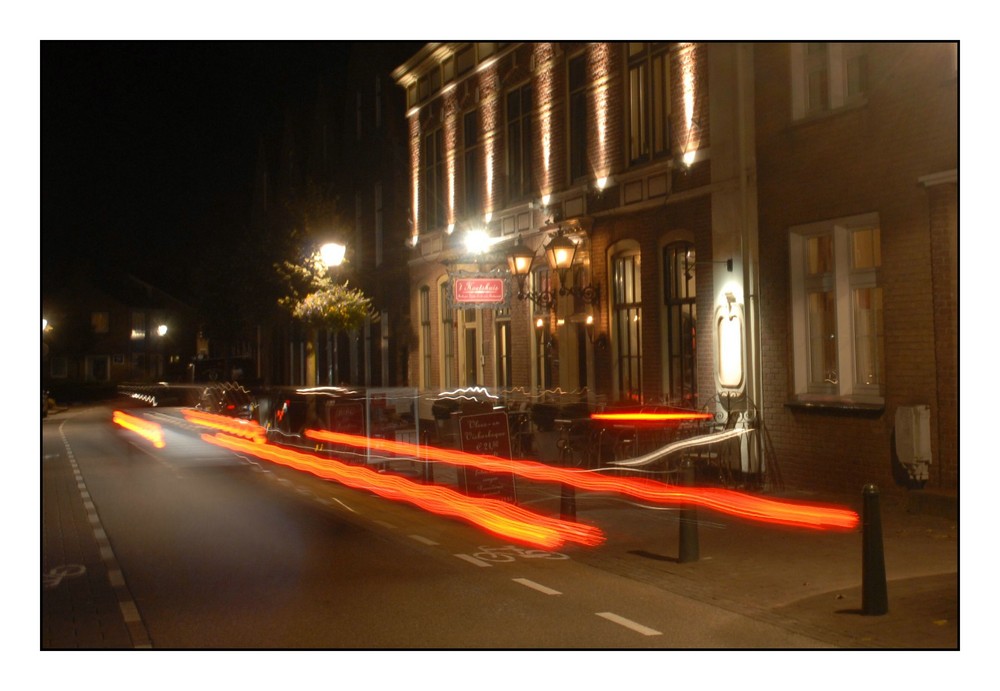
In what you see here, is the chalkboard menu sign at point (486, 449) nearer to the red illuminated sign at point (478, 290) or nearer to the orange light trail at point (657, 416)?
the orange light trail at point (657, 416)

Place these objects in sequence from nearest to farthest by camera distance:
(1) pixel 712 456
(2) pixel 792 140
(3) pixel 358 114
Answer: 1. (2) pixel 792 140
2. (1) pixel 712 456
3. (3) pixel 358 114

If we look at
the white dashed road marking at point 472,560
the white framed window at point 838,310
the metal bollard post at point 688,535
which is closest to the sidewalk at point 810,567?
the metal bollard post at point 688,535

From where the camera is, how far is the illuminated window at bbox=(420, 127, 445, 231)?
25766 millimetres

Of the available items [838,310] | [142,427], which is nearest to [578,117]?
[838,310]

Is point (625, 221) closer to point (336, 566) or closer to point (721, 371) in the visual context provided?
point (721, 371)

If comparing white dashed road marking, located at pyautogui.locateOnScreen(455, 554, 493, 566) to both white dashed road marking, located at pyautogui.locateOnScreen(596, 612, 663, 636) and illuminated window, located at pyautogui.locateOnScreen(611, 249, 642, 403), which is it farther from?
illuminated window, located at pyautogui.locateOnScreen(611, 249, 642, 403)

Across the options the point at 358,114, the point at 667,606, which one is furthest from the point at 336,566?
the point at 358,114

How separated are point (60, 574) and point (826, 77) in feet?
34.5

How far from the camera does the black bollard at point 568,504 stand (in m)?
11.4

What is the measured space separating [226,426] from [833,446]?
1656 cm

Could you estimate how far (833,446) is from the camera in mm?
13234

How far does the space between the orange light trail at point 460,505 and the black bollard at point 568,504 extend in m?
0.07

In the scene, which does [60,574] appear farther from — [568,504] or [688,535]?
[688,535]

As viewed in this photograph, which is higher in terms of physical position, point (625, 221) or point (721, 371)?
point (625, 221)
